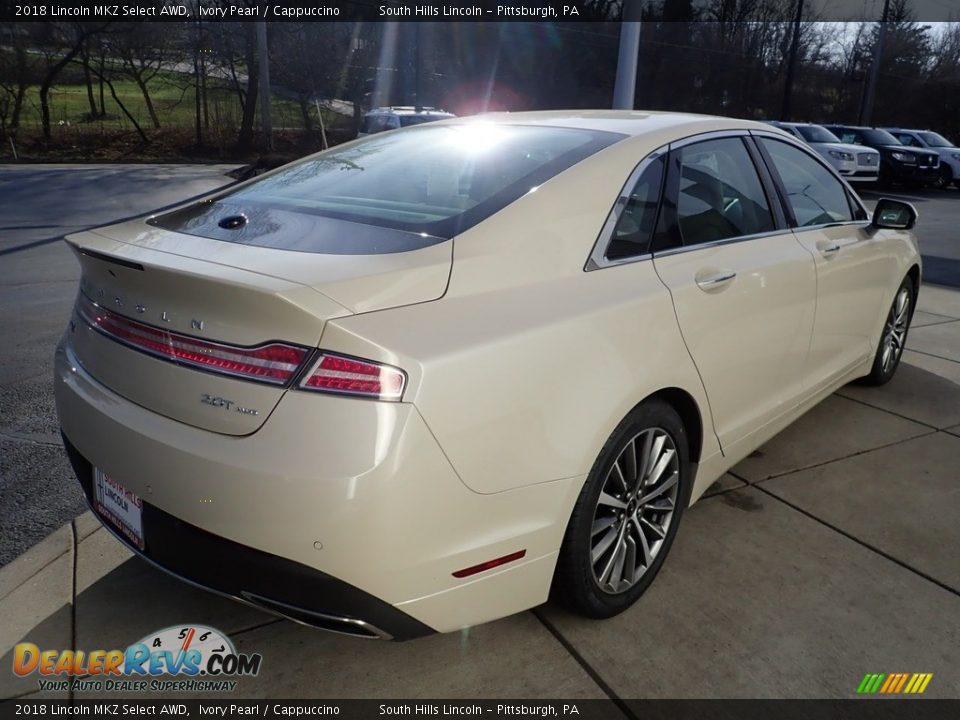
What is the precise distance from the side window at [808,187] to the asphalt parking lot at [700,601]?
1.15 m

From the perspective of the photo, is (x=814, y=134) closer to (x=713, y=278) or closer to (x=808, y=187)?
(x=808, y=187)

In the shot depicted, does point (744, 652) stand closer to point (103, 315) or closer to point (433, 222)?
point (433, 222)

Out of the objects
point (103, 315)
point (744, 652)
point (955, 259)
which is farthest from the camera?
point (955, 259)

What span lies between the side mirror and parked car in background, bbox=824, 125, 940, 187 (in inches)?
818

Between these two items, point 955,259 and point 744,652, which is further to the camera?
point 955,259

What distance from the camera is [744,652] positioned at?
2436 millimetres

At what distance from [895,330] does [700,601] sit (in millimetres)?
2950

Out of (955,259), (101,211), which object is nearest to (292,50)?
(101,211)

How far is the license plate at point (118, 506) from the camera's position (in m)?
2.14

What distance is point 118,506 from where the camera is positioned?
2227 millimetres

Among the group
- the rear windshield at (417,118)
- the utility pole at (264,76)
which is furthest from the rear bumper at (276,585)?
the utility pole at (264,76)

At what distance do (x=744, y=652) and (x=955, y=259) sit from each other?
1018cm

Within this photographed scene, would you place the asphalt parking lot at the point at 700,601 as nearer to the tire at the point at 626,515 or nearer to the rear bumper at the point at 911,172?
the tire at the point at 626,515

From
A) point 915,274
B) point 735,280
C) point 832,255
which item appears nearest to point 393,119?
point 915,274
